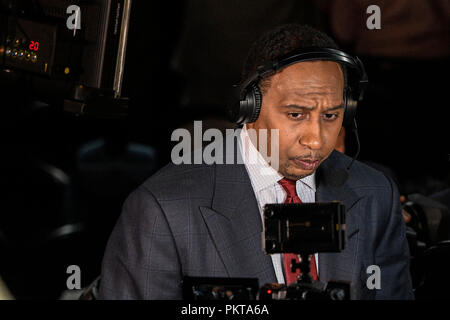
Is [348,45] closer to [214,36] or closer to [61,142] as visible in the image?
[214,36]

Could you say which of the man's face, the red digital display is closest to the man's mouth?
the man's face

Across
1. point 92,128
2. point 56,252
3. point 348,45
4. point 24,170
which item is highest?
point 348,45

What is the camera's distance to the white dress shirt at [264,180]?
183 centimetres

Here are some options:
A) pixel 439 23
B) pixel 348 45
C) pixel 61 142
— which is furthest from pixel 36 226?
pixel 439 23

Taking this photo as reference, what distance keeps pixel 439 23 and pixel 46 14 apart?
6.24 feet

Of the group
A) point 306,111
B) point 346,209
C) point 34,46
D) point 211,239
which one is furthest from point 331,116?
point 34,46

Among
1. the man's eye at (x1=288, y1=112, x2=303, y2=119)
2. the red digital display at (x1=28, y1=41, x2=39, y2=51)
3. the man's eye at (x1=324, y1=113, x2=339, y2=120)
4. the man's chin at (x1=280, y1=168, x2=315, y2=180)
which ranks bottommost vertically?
the man's chin at (x1=280, y1=168, x2=315, y2=180)

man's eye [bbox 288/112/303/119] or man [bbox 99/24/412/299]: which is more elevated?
man's eye [bbox 288/112/303/119]

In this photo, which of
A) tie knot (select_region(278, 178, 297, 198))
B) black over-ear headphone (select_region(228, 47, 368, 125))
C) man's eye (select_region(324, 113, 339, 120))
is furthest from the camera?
tie knot (select_region(278, 178, 297, 198))

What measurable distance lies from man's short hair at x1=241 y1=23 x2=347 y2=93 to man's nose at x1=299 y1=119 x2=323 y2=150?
174mm

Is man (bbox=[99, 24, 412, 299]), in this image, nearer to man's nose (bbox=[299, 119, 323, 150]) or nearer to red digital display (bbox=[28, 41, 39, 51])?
man's nose (bbox=[299, 119, 323, 150])

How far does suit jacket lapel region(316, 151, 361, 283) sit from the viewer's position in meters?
1.71

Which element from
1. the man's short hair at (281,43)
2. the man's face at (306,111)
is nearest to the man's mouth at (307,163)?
the man's face at (306,111)
